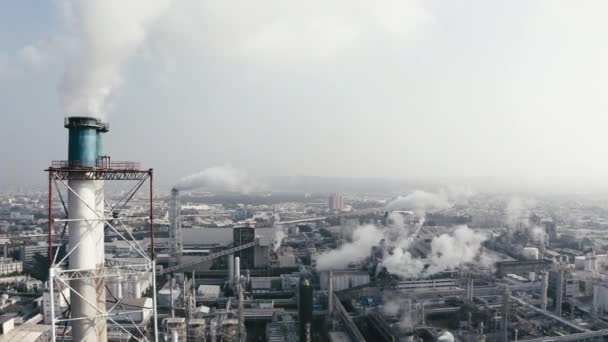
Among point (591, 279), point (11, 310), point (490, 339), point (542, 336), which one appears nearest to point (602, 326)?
point (542, 336)

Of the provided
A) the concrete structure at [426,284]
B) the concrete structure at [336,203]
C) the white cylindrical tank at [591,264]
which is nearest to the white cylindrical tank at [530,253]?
the white cylindrical tank at [591,264]

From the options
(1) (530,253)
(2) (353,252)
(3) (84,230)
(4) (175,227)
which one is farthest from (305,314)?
(1) (530,253)

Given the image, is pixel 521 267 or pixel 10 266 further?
pixel 10 266

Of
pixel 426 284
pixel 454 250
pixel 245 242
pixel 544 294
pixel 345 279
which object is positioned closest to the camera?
pixel 544 294

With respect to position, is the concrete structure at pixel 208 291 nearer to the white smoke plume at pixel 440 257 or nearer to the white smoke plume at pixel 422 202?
the white smoke plume at pixel 440 257

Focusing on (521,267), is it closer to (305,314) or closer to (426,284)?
(426,284)

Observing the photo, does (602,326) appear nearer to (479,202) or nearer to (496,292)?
(496,292)

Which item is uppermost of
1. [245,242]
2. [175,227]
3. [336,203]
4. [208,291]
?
[175,227]
